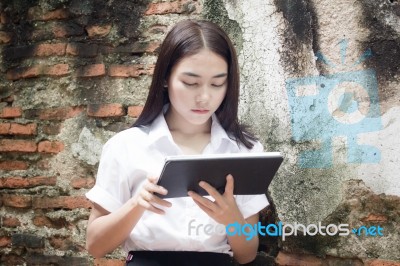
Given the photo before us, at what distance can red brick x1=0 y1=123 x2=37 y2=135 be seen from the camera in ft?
8.63

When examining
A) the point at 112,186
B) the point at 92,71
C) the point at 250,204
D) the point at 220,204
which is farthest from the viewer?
the point at 92,71

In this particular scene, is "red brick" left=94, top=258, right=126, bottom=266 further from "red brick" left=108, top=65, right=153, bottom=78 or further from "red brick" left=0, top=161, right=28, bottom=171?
"red brick" left=108, top=65, right=153, bottom=78

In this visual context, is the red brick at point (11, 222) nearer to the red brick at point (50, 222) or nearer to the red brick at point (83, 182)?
the red brick at point (50, 222)

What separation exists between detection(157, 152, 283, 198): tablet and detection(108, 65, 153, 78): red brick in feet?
3.46

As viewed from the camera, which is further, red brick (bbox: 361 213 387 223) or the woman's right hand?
red brick (bbox: 361 213 387 223)

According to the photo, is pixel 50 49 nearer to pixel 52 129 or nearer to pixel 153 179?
pixel 52 129

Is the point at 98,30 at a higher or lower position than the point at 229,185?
higher

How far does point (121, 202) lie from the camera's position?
5.55 ft

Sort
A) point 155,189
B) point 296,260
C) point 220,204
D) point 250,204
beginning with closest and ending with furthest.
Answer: point 155,189, point 220,204, point 250,204, point 296,260

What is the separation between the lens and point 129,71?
2469 millimetres

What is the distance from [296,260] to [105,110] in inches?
48.8

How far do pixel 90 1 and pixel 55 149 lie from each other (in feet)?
2.75

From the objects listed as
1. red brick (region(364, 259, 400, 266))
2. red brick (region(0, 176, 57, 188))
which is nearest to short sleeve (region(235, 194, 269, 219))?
red brick (region(364, 259, 400, 266))

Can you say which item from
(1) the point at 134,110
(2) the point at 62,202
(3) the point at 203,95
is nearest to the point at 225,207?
(3) the point at 203,95
